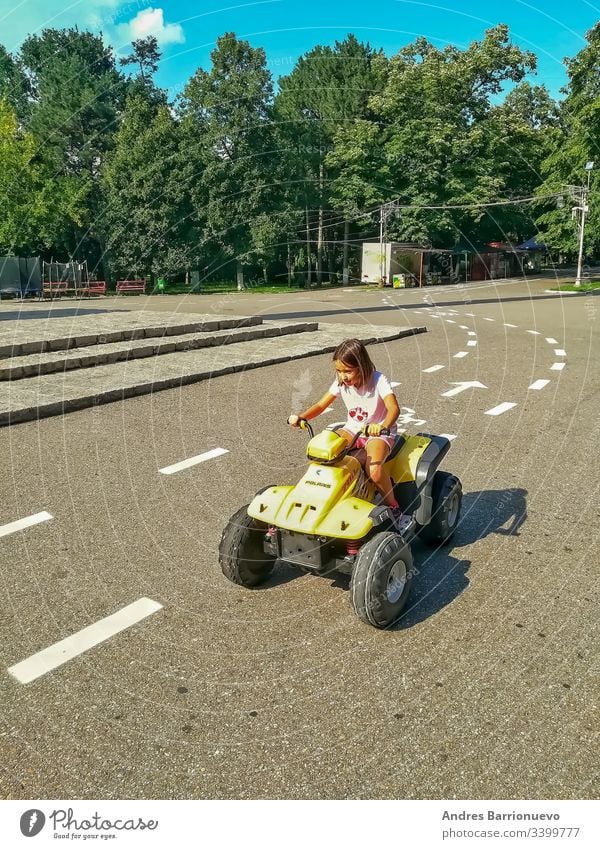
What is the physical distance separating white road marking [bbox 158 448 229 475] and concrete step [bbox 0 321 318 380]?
5278 mm

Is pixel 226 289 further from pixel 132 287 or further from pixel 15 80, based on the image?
pixel 15 80

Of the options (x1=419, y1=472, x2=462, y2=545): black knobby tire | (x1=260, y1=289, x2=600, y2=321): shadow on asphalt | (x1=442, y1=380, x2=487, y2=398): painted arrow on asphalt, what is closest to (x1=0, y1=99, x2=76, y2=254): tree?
(x1=260, y1=289, x2=600, y2=321): shadow on asphalt

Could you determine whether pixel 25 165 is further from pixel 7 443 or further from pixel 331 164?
pixel 7 443

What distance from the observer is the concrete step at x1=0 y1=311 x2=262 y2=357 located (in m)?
12.8

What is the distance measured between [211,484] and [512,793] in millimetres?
4122

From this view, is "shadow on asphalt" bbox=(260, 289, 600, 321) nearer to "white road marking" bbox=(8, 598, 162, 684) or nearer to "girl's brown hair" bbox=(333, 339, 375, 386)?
"girl's brown hair" bbox=(333, 339, 375, 386)

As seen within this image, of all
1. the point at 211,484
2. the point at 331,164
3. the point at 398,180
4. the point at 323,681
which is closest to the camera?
the point at 323,681

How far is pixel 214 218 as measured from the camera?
93.7 ft

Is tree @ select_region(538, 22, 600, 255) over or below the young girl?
over

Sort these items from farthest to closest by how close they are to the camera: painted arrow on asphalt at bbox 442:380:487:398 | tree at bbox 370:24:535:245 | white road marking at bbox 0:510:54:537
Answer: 1. tree at bbox 370:24:535:245
2. painted arrow on asphalt at bbox 442:380:487:398
3. white road marking at bbox 0:510:54:537

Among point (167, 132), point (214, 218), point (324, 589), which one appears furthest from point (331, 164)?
point (324, 589)

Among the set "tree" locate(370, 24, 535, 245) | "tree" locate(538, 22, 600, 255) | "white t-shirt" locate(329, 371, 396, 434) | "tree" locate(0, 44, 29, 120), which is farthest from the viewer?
"tree" locate(0, 44, 29, 120)

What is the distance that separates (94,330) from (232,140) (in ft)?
38.2

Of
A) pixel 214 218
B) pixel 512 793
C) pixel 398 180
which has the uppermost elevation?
pixel 398 180
